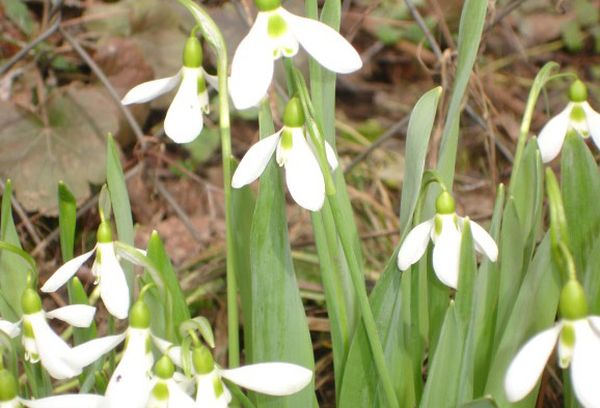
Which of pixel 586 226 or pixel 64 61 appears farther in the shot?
pixel 64 61

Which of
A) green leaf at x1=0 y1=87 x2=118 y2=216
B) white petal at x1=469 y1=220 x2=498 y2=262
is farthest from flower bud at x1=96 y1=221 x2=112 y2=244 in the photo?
green leaf at x1=0 y1=87 x2=118 y2=216

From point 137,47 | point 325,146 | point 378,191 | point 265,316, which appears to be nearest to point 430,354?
point 265,316

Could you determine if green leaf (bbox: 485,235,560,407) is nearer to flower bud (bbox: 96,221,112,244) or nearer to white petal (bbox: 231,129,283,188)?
white petal (bbox: 231,129,283,188)

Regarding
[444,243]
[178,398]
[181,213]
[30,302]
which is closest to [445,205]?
[444,243]

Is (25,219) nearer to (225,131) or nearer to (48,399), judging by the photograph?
(225,131)

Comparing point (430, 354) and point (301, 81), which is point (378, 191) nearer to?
point (430, 354)

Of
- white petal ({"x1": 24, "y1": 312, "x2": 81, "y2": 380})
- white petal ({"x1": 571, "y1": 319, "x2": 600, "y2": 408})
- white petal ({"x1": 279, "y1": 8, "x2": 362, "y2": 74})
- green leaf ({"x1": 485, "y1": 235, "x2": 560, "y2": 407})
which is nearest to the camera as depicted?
white petal ({"x1": 571, "y1": 319, "x2": 600, "y2": 408})
